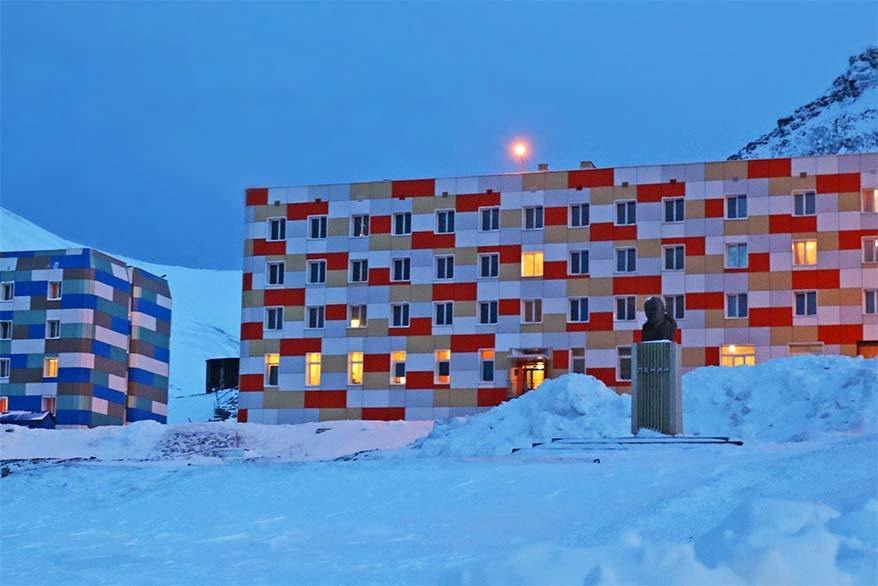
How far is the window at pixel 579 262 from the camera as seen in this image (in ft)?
206

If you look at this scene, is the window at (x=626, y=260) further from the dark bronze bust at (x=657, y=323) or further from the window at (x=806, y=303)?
the dark bronze bust at (x=657, y=323)

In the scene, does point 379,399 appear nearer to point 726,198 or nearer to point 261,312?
point 261,312

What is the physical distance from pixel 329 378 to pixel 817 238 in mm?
25303

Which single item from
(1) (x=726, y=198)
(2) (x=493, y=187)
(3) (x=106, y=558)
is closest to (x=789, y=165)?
(1) (x=726, y=198)

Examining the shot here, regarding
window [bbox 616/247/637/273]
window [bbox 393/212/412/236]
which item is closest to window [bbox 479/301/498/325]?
window [bbox 393/212/412/236]

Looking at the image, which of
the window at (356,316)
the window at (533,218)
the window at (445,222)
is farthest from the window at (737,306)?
the window at (356,316)

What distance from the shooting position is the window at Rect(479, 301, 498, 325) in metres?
63.7

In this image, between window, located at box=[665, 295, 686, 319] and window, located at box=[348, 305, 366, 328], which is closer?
window, located at box=[665, 295, 686, 319]

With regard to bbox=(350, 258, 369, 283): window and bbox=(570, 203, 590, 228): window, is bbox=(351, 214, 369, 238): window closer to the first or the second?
bbox=(350, 258, 369, 283): window

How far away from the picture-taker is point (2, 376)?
83.4 metres

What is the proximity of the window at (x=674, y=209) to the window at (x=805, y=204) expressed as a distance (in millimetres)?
5372

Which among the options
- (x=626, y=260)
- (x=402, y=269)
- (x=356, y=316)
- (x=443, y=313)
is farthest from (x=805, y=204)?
(x=356, y=316)

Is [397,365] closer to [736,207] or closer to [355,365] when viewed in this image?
[355,365]

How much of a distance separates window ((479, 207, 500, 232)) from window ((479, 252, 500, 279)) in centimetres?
134
